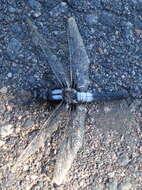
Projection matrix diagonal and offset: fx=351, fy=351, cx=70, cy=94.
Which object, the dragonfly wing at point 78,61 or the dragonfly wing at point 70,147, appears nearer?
the dragonfly wing at point 70,147

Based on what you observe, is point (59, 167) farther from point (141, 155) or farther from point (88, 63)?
point (88, 63)

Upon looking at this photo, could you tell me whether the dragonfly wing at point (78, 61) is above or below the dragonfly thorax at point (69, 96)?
above

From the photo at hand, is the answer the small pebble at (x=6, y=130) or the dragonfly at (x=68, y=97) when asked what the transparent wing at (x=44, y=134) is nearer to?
the dragonfly at (x=68, y=97)

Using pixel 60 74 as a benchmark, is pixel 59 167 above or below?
below

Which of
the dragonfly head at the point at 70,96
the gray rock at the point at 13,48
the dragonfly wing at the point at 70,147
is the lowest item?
the dragonfly wing at the point at 70,147

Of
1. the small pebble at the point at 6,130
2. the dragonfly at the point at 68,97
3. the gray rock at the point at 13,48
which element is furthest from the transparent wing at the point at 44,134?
the gray rock at the point at 13,48

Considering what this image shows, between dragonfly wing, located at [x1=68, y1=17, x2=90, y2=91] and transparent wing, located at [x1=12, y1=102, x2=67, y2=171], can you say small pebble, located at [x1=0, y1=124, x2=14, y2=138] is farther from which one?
dragonfly wing, located at [x1=68, y1=17, x2=90, y2=91]

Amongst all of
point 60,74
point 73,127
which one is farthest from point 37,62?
point 73,127
